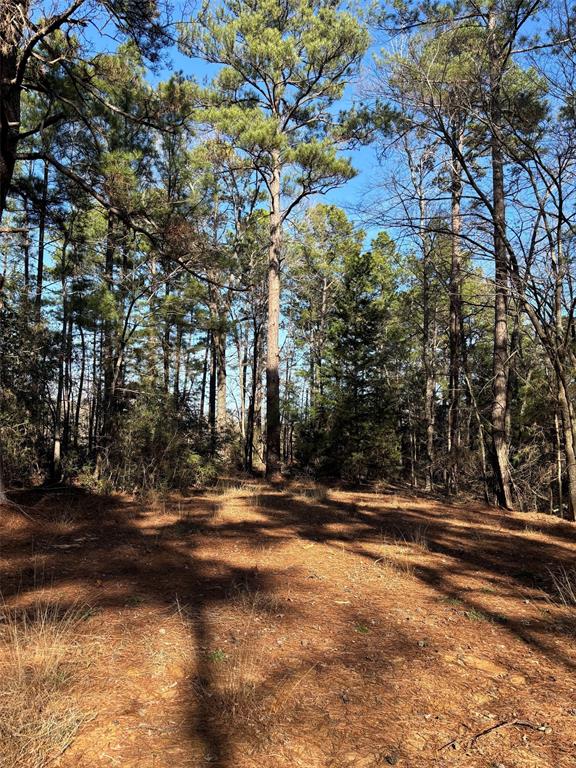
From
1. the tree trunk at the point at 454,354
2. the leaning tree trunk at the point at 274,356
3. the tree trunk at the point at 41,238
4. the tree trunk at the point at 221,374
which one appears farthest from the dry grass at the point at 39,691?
the tree trunk at the point at 221,374

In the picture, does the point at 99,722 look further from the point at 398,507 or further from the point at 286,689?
the point at 398,507

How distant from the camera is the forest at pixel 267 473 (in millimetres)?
2428

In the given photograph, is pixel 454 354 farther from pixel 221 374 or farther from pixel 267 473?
pixel 221 374

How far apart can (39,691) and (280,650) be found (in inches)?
56.6

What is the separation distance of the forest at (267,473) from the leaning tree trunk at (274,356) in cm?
8

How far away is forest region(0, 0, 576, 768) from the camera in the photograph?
2428 millimetres

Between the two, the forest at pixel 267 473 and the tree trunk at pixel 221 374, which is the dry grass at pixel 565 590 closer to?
the forest at pixel 267 473

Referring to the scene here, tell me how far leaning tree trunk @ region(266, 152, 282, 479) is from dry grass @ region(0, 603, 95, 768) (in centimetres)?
985

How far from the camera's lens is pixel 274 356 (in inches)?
525

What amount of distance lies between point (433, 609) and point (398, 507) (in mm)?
4847

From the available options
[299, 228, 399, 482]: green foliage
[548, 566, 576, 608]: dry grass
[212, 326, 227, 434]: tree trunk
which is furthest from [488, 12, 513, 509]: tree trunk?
[212, 326, 227, 434]: tree trunk

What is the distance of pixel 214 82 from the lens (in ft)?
39.9

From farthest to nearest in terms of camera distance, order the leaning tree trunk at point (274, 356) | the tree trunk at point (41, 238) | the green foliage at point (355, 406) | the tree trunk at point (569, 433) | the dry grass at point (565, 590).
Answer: the green foliage at point (355, 406)
the leaning tree trunk at point (274, 356)
the tree trunk at point (41, 238)
the tree trunk at point (569, 433)
the dry grass at point (565, 590)

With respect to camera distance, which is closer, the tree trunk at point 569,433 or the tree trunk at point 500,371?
the tree trunk at point 569,433
